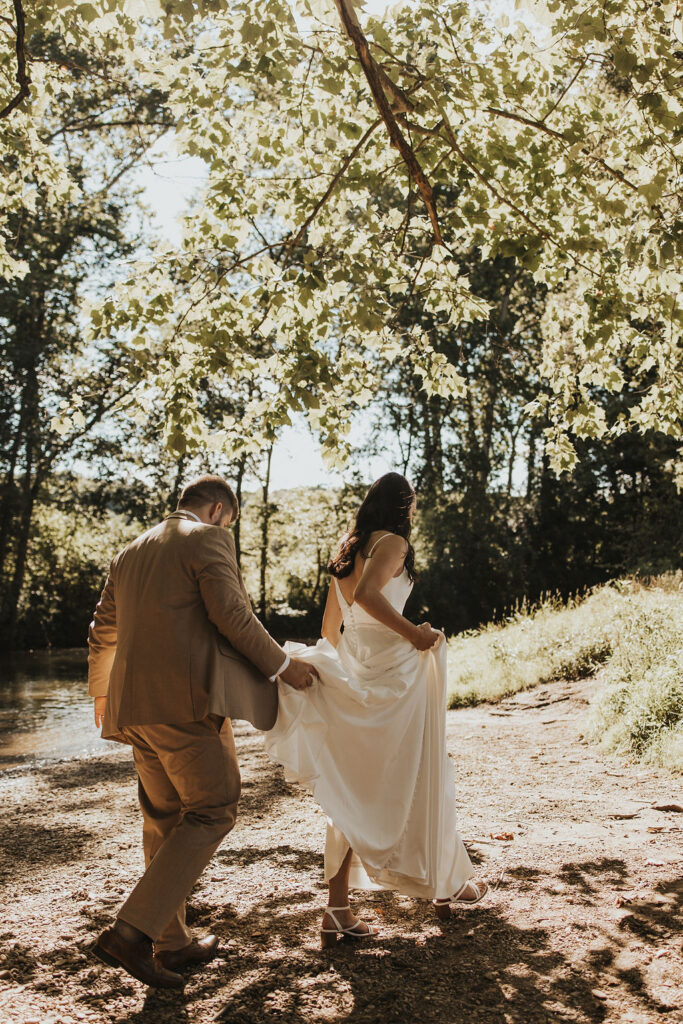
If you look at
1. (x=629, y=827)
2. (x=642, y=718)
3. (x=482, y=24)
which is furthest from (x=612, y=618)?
(x=482, y=24)

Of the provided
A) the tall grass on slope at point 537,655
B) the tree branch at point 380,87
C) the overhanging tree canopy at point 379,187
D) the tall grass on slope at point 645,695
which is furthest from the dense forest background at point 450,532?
the tree branch at point 380,87

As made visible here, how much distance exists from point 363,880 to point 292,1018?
1.08 metres

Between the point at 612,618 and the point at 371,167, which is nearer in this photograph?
the point at 371,167

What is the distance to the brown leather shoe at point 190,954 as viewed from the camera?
3.60 meters

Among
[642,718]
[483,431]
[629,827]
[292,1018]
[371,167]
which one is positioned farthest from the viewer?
[483,431]

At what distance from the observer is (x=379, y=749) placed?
3.89 m

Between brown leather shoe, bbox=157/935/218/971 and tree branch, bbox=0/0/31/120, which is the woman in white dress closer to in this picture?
brown leather shoe, bbox=157/935/218/971

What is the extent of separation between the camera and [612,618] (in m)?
12.9

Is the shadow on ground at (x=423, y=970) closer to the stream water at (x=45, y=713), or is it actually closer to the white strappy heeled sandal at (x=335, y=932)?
the white strappy heeled sandal at (x=335, y=932)

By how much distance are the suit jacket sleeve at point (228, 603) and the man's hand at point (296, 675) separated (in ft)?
0.52

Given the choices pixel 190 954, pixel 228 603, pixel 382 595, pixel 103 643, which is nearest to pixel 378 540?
pixel 382 595

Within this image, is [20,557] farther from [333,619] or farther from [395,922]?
[395,922]

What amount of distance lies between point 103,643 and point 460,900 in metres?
2.27

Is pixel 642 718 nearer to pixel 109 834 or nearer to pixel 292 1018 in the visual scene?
pixel 109 834
